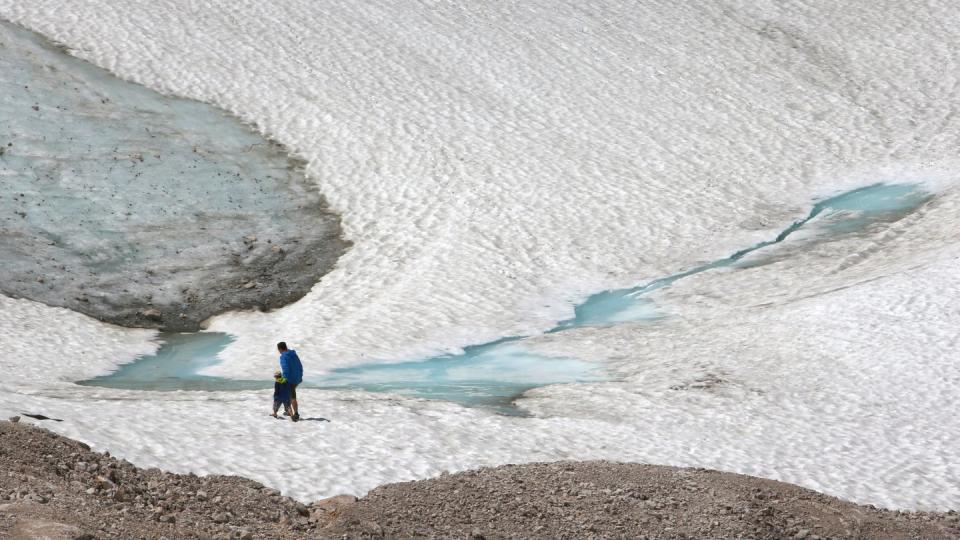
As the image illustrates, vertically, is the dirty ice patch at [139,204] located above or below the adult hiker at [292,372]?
above

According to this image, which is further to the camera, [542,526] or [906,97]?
[906,97]

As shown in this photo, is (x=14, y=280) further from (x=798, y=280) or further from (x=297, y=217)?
(x=798, y=280)

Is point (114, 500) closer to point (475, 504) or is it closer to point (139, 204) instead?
point (475, 504)

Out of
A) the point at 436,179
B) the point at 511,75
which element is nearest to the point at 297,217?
the point at 436,179

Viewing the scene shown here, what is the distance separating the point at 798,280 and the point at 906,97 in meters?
17.2

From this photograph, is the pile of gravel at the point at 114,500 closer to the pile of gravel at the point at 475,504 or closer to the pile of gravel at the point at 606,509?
the pile of gravel at the point at 475,504

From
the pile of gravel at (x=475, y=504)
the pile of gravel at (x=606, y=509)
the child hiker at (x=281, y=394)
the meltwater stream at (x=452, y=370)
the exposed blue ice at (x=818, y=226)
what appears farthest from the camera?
the exposed blue ice at (x=818, y=226)

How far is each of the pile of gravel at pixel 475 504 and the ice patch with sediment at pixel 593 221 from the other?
7.45 feet

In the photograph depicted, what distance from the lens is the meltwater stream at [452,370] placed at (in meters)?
23.1

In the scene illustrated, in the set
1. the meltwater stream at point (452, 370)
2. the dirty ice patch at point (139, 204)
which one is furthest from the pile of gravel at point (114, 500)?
the dirty ice patch at point (139, 204)

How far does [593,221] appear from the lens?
33.8 metres

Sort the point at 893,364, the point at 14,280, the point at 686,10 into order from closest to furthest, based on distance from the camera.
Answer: the point at 893,364
the point at 14,280
the point at 686,10

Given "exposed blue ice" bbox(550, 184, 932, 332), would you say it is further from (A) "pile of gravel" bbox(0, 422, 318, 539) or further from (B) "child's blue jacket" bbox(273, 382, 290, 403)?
(A) "pile of gravel" bbox(0, 422, 318, 539)

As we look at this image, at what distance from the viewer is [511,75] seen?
42.9m
